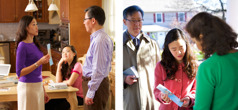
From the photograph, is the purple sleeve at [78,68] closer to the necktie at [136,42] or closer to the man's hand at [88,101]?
the man's hand at [88,101]

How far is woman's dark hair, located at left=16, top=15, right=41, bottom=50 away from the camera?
1931 millimetres

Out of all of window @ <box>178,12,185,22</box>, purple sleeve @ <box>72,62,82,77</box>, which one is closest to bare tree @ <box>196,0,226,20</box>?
window @ <box>178,12,185,22</box>

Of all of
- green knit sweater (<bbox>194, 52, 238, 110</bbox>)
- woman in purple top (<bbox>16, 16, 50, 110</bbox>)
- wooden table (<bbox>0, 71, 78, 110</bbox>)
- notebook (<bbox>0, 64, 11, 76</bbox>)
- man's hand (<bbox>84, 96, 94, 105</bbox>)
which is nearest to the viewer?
green knit sweater (<bbox>194, 52, 238, 110</bbox>)

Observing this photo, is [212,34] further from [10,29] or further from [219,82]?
[10,29]

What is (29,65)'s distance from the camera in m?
1.95

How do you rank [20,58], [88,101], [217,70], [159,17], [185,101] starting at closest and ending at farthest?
[217,70] < [185,101] < [20,58] < [159,17] < [88,101]

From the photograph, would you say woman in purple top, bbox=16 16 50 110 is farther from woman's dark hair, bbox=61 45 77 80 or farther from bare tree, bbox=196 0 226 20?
bare tree, bbox=196 0 226 20

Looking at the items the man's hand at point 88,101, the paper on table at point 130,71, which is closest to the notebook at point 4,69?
the man's hand at point 88,101

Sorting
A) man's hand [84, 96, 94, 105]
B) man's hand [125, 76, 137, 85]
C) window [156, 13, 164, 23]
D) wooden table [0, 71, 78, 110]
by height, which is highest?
window [156, 13, 164, 23]

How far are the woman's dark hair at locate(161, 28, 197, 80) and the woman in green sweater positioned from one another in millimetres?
329

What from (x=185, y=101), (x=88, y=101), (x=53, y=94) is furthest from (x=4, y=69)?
(x=185, y=101)

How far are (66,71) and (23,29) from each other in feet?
1.46

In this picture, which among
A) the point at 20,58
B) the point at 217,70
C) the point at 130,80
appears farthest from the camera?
the point at 130,80

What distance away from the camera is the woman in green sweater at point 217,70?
142cm
